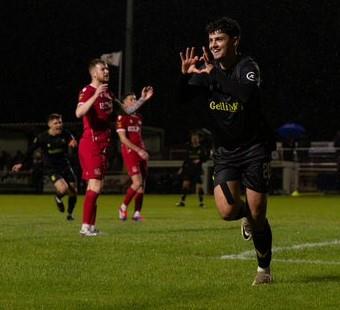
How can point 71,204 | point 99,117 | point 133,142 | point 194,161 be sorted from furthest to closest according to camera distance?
point 194,161 → point 71,204 → point 133,142 → point 99,117

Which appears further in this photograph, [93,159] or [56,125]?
[56,125]

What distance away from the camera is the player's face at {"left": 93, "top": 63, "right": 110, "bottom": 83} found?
529 inches

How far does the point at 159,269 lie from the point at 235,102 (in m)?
1.94

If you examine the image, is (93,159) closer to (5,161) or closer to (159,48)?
(5,161)

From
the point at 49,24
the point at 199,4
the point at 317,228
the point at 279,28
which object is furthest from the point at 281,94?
the point at 317,228

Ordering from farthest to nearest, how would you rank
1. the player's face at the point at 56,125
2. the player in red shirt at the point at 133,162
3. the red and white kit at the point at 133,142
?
1. the player's face at the point at 56,125
2. the red and white kit at the point at 133,142
3. the player in red shirt at the point at 133,162

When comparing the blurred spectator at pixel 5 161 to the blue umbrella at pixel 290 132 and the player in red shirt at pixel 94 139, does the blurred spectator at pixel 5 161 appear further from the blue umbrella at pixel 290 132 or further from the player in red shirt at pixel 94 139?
the player in red shirt at pixel 94 139

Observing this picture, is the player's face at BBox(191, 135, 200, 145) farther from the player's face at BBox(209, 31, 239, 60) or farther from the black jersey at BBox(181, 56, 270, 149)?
the player's face at BBox(209, 31, 239, 60)

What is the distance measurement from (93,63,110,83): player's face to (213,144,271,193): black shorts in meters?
5.04

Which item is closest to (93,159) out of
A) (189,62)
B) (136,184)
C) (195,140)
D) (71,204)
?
(136,184)

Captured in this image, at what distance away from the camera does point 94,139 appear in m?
14.0

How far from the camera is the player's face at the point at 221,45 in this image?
27.9 ft

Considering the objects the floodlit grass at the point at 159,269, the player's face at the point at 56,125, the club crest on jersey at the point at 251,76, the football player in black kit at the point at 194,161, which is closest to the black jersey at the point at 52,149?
the player's face at the point at 56,125

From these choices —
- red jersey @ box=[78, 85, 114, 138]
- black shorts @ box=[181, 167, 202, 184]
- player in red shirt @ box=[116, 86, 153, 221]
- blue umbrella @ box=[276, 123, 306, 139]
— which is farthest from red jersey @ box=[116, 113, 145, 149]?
blue umbrella @ box=[276, 123, 306, 139]
